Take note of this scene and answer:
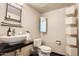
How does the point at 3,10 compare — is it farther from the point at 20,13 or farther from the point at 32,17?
the point at 32,17

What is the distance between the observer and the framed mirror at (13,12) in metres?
1.12

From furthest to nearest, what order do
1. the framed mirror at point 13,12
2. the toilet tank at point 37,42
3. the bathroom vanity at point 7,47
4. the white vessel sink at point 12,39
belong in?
the toilet tank at point 37,42
the framed mirror at point 13,12
the white vessel sink at point 12,39
the bathroom vanity at point 7,47

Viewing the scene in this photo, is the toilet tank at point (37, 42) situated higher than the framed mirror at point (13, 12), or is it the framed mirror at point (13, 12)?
the framed mirror at point (13, 12)

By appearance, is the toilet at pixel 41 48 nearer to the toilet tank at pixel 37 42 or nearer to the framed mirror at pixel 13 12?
the toilet tank at pixel 37 42

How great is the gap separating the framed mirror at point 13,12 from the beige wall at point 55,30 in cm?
44

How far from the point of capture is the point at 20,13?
121cm

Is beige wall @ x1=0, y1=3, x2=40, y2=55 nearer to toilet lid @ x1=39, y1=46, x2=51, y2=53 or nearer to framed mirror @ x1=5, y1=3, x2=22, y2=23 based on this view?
framed mirror @ x1=5, y1=3, x2=22, y2=23

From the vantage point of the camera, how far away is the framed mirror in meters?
1.12

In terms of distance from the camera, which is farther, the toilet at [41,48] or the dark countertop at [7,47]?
the toilet at [41,48]

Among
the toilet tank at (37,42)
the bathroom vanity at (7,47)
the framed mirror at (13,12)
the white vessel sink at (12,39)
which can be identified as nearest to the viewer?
the bathroom vanity at (7,47)

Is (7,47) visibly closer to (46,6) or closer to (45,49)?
(45,49)

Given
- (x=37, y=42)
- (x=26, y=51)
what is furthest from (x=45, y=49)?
(x=26, y=51)

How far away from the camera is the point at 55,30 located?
1.25 m

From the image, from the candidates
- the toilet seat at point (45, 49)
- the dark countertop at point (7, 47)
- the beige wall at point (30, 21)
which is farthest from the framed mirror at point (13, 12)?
the toilet seat at point (45, 49)
